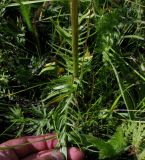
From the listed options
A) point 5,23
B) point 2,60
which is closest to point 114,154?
point 2,60

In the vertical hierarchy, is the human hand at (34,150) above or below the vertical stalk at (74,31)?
below

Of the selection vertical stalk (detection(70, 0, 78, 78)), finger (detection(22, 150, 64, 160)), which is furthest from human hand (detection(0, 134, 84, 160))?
vertical stalk (detection(70, 0, 78, 78))

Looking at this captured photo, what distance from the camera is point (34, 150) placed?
1623 millimetres

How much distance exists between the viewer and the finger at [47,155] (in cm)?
154

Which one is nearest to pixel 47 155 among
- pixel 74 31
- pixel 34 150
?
pixel 34 150

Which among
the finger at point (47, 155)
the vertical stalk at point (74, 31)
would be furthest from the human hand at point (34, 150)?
the vertical stalk at point (74, 31)

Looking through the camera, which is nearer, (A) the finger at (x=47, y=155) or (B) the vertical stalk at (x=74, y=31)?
(B) the vertical stalk at (x=74, y=31)

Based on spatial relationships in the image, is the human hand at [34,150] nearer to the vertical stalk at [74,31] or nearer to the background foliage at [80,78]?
the background foliage at [80,78]

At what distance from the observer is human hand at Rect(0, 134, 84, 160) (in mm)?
1549

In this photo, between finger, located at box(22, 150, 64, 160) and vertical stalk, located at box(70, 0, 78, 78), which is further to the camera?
finger, located at box(22, 150, 64, 160)

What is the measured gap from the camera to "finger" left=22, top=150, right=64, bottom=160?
5.07ft

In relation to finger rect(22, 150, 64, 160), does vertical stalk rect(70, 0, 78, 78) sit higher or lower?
higher

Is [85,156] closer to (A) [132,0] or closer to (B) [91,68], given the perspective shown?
(B) [91,68]

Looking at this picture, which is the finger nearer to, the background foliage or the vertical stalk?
the background foliage
